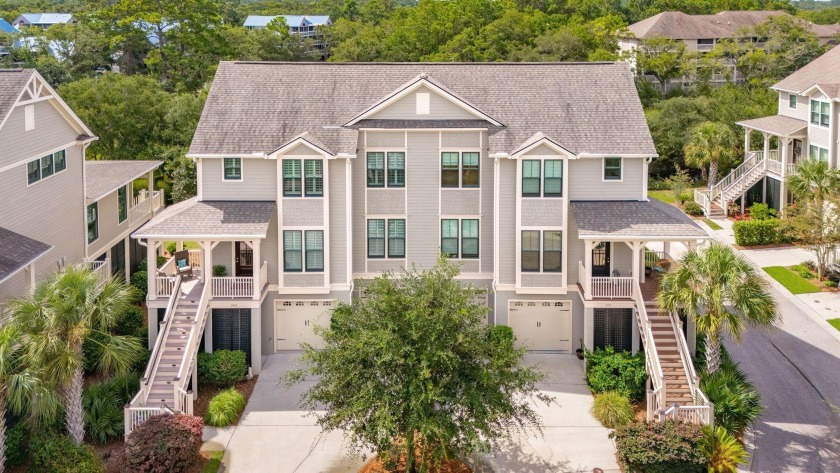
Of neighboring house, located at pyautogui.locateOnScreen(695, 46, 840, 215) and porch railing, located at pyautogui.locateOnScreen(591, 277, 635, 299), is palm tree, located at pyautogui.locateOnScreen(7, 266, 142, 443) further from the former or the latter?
neighboring house, located at pyautogui.locateOnScreen(695, 46, 840, 215)

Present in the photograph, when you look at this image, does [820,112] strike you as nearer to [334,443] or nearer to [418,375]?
[334,443]

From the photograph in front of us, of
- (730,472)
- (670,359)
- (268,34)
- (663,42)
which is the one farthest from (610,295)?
(268,34)

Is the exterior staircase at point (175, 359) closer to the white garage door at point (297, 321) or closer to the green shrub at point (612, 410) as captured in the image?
the white garage door at point (297, 321)

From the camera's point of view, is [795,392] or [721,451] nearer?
[721,451]

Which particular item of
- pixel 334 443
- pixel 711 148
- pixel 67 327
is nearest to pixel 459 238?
pixel 334 443

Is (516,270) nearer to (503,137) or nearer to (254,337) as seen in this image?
(503,137)

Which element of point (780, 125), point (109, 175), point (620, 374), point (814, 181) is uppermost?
point (780, 125)

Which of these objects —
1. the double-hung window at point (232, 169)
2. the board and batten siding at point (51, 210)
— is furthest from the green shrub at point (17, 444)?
the double-hung window at point (232, 169)
